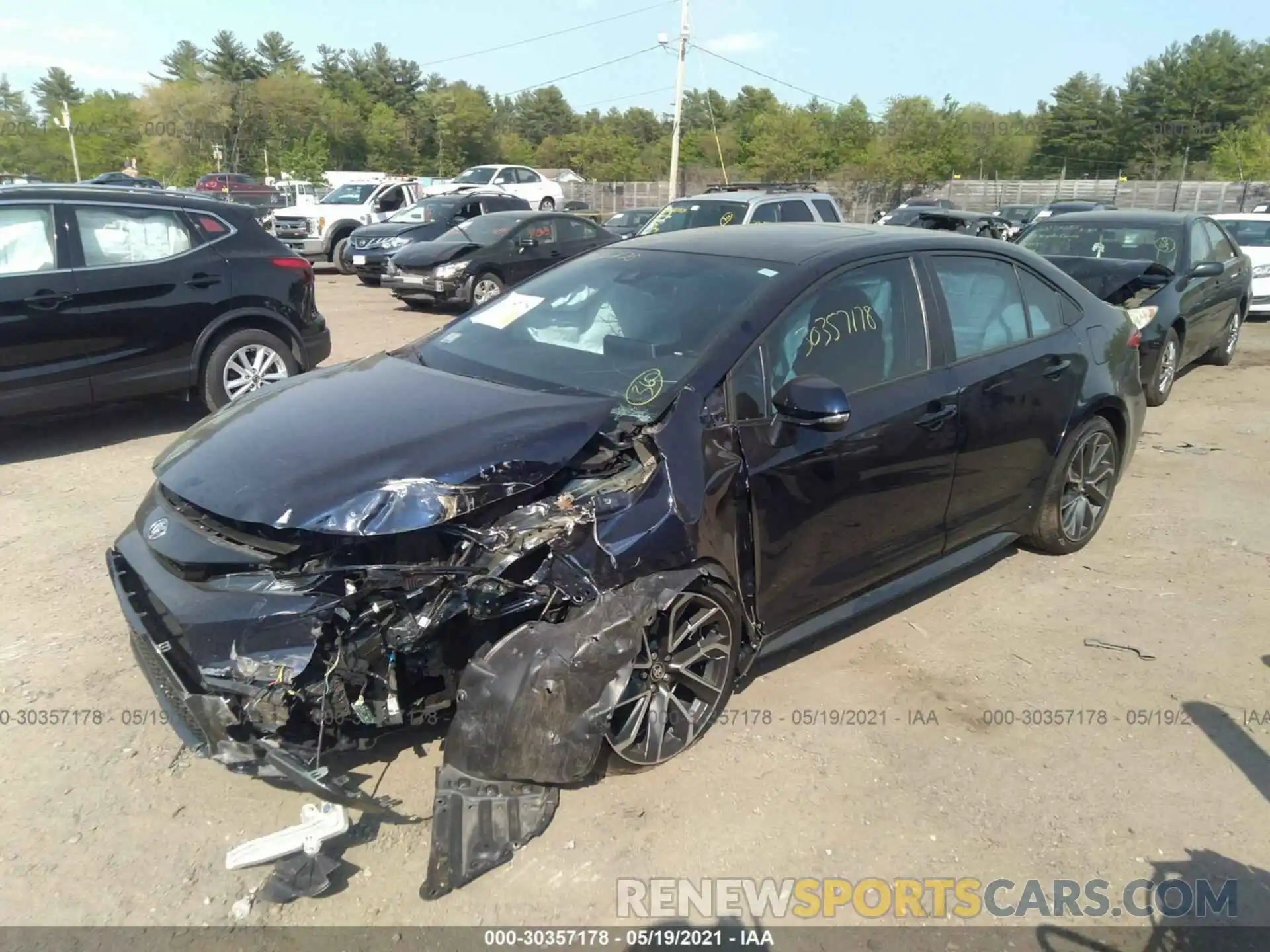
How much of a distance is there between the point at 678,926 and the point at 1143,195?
49.2 meters

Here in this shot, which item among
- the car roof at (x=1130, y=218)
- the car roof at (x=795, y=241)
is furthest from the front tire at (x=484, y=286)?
the car roof at (x=795, y=241)

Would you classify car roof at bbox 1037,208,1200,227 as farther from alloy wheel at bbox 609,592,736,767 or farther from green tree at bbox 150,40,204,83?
green tree at bbox 150,40,204,83

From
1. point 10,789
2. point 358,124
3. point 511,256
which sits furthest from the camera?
point 358,124

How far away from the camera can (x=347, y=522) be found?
2.67m

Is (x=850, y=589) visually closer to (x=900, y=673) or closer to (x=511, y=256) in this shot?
(x=900, y=673)

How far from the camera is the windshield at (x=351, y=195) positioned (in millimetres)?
20156

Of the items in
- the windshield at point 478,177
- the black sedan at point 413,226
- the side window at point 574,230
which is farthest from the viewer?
the windshield at point 478,177

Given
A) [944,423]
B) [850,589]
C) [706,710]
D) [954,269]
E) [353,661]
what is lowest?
[706,710]

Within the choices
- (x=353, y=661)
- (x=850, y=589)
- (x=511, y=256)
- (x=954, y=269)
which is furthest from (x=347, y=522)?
(x=511, y=256)

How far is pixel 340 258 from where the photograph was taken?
1892cm

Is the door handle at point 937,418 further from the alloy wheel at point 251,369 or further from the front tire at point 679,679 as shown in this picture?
the alloy wheel at point 251,369

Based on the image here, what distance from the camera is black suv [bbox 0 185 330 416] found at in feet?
19.5

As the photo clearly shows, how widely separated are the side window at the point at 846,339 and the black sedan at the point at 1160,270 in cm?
482

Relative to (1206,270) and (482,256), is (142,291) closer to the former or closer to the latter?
(482,256)
